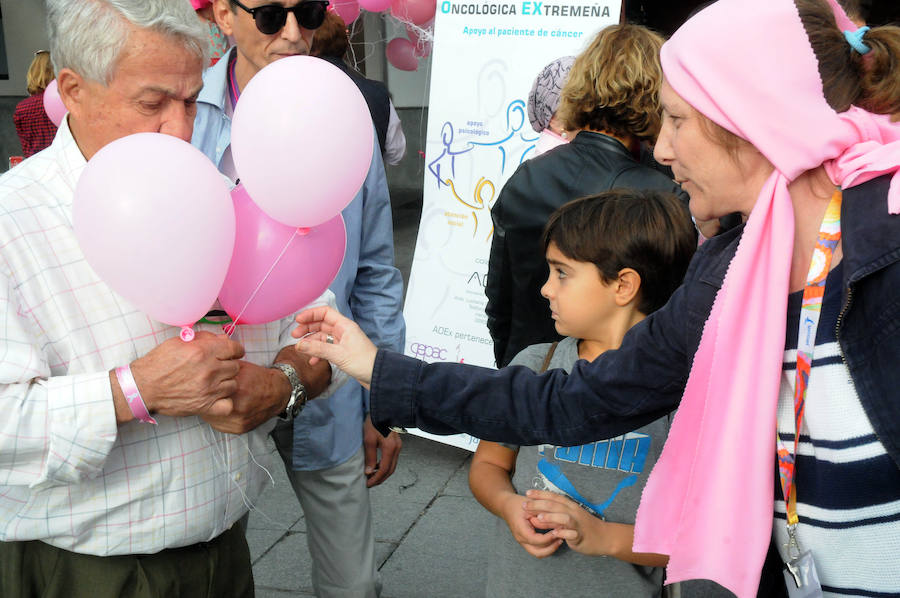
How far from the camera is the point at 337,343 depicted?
1849mm

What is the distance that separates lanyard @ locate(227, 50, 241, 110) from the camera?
2611 mm

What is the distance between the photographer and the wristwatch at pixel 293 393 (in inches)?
76.5

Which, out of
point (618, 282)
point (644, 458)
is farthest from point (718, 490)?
point (618, 282)

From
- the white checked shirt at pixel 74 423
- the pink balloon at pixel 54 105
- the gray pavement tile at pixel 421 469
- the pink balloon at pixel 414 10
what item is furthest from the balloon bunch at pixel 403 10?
the white checked shirt at pixel 74 423

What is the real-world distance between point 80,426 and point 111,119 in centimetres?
64

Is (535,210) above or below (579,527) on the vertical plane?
above

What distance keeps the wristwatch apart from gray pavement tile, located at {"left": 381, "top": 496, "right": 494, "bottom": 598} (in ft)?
6.15

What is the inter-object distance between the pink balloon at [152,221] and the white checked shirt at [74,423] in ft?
0.41

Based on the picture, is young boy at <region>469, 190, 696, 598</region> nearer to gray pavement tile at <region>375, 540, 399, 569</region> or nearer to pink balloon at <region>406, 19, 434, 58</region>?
gray pavement tile at <region>375, 540, 399, 569</region>

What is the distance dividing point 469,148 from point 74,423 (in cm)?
314

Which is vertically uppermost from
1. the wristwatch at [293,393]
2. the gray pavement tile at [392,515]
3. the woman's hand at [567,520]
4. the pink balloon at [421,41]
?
the pink balloon at [421,41]

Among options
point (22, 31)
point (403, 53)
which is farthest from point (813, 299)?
point (22, 31)

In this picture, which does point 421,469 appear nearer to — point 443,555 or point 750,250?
point 443,555

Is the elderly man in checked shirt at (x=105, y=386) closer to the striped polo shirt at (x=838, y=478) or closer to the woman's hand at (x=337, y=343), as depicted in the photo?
the woman's hand at (x=337, y=343)
